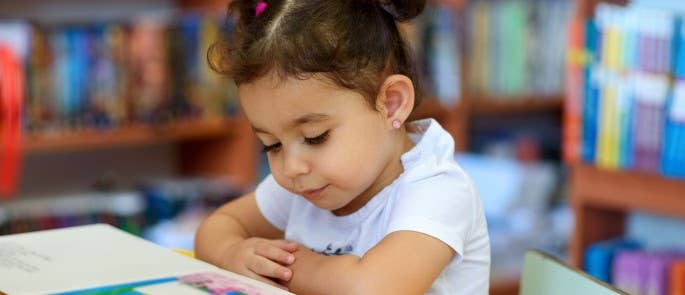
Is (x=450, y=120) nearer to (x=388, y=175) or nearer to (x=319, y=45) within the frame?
(x=388, y=175)

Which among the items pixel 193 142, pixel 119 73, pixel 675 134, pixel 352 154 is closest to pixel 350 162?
pixel 352 154

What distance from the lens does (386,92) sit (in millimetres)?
1122

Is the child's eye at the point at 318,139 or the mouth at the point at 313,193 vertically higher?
the child's eye at the point at 318,139

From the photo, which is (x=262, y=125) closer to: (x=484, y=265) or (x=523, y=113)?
(x=484, y=265)

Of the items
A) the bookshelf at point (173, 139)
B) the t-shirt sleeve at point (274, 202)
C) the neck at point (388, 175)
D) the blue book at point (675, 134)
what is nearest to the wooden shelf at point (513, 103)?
the bookshelf at point (173, 139)

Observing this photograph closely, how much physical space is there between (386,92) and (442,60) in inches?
86.7

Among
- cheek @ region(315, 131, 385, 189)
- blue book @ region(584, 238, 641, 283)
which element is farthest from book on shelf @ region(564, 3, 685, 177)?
cheek @ region(315, 131, 385, 189)

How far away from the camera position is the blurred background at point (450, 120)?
2.26m

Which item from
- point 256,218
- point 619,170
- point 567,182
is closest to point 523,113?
point 567,182

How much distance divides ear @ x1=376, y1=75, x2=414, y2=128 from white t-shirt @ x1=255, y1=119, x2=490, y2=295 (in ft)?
0.17

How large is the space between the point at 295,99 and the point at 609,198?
1466 millimetres

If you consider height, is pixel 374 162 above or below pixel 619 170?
above

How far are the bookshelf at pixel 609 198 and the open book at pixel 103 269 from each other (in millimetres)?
1407

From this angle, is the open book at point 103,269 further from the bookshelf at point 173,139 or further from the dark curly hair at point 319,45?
the bookshelf at point 173,139
